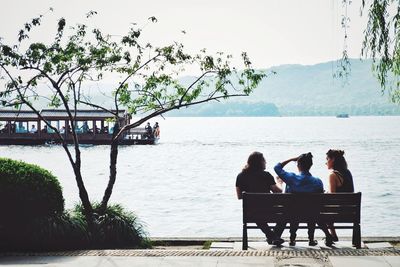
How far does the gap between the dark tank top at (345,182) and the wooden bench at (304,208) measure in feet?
1.91

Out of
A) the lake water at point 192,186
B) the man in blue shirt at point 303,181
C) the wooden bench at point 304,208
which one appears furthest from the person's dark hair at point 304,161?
the lake water at point 192,186

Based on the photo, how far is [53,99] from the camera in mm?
11961

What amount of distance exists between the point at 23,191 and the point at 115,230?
172cm

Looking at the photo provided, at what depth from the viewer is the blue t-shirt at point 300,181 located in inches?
350

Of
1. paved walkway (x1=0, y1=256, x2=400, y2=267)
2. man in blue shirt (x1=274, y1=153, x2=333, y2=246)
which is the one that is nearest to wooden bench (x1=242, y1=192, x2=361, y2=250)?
man in blue shirt (x1=274, y1=153, x2=333, y2=246)

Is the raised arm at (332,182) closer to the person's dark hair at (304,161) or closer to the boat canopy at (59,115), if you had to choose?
the person's dark hair at (304,161)

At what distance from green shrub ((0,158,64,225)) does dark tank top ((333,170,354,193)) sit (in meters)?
3.91

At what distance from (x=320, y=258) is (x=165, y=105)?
520cm

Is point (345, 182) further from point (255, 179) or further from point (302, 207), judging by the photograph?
point (255, 179)

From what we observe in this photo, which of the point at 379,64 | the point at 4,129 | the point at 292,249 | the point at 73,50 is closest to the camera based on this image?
the point at 292,249

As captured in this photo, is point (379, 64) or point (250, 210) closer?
point (250, 210)

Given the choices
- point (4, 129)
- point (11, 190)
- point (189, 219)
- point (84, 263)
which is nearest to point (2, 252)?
point (11, 190)

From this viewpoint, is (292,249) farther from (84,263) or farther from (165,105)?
(165,105)

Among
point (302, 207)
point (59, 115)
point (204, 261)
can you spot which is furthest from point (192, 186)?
point (59, 115)
